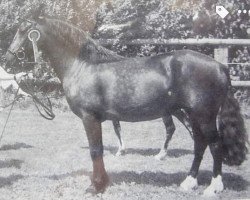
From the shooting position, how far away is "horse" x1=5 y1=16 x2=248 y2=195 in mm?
2195

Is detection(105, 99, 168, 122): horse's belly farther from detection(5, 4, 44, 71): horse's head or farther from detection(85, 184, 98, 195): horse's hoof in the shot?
detection(5, 4, 44, 71): horse's head

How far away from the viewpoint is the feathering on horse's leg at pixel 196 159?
2252 mm

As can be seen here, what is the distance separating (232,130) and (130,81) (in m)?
0.55

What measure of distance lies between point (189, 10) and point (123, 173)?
90cm

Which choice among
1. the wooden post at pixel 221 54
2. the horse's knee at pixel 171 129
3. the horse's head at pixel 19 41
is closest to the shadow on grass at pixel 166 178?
the horse's knee at pixel 171 129

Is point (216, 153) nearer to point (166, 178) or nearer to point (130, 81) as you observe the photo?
point (166, 178)

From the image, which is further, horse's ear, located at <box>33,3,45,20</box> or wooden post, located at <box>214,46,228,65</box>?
wooden post, located at <box>214,46,228,65</box>

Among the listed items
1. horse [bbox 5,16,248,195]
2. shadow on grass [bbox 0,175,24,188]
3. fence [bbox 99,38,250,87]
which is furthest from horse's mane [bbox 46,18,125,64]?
shadow on grass [bbox 0,175,24,188]

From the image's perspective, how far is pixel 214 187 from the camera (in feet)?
7.24

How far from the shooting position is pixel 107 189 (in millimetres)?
2262

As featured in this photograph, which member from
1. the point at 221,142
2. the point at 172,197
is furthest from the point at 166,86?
the point at 172,197

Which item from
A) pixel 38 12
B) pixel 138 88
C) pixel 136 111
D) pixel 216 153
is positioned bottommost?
pixel 216 153

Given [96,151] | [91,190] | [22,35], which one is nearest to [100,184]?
[91,190]

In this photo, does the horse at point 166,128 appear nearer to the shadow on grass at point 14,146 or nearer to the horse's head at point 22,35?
the shadow on grass at point 14,146
